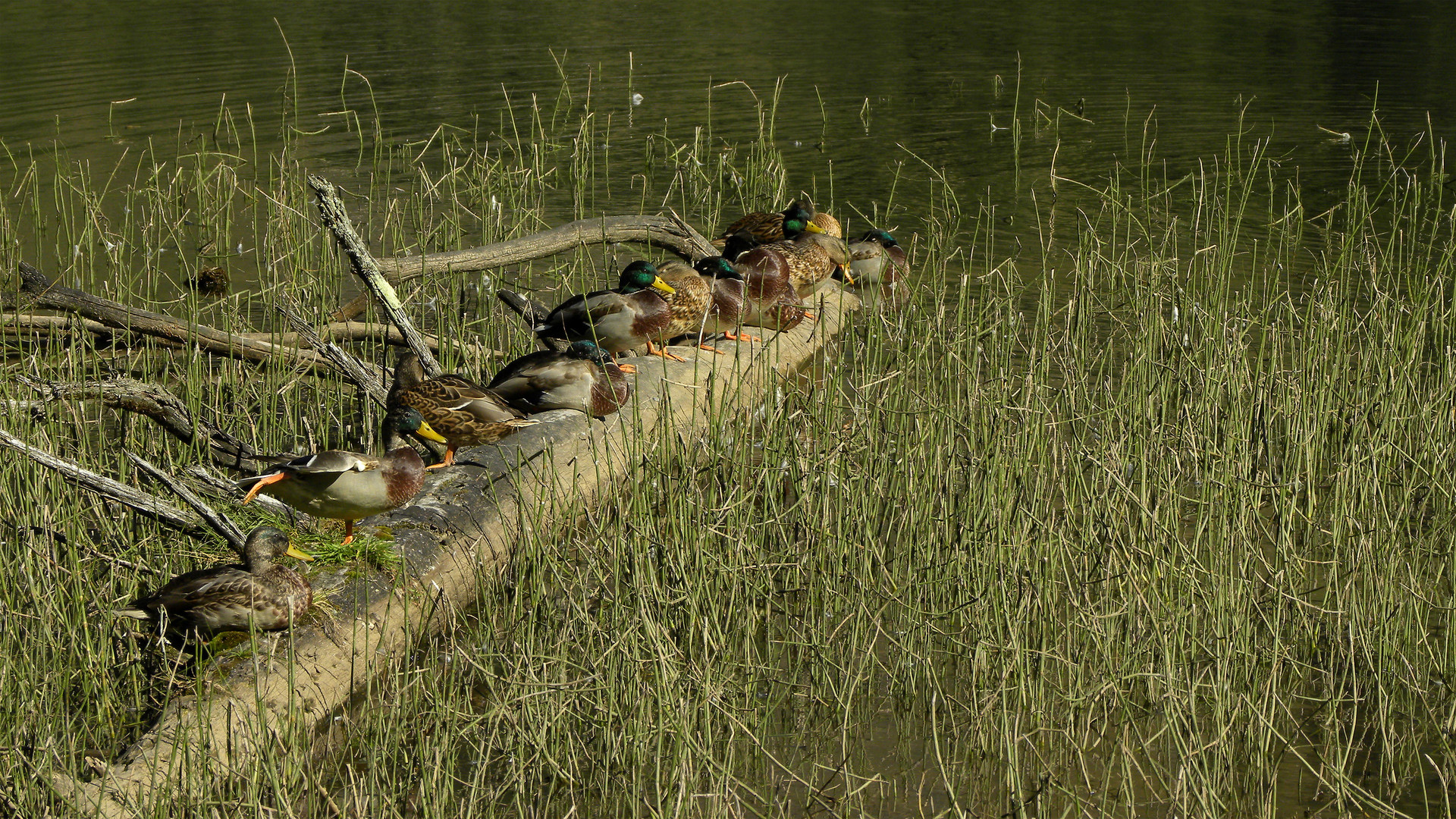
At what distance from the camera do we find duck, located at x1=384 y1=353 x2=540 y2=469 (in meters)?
5.00

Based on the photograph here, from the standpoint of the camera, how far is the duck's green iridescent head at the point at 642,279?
6.10 metres

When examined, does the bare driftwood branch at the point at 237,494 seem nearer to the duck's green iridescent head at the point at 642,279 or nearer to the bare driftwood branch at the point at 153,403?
the bare driftwood branch at the point at 153,403

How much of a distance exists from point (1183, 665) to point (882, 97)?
11344 mm

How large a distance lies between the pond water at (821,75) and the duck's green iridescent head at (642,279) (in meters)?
3.20

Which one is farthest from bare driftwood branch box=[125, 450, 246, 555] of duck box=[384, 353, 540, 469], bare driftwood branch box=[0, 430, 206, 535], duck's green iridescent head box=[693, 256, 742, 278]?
duck's green iridescent head box=[693, 256, 742, 278]

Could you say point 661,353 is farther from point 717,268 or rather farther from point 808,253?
point 808,253

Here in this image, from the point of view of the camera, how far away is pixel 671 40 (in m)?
18.5

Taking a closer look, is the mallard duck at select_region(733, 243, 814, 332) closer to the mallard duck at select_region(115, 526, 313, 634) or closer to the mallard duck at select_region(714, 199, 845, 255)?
the mallard duck at select_region(714, 199, 845, 255)

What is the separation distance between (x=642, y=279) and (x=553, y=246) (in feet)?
3.05

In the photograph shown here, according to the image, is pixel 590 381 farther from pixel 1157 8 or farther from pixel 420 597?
pixel 1157 8

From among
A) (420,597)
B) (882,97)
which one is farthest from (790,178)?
(420,597)

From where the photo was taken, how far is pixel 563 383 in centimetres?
520

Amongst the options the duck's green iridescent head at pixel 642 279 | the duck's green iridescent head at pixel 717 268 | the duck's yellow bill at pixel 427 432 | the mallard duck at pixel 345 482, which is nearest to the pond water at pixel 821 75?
the duck's green iridescent head at pixel 717 268

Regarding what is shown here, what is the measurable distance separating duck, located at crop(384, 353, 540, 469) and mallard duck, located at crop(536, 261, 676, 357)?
2.53 feet
